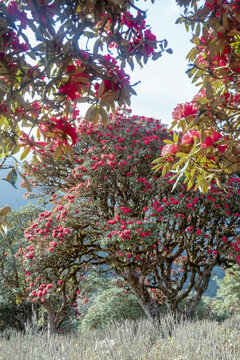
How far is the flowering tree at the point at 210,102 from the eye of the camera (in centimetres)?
108

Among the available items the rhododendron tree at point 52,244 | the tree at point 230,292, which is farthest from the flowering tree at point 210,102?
the tree at point 230,292

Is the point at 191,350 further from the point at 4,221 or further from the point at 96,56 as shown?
the point at 96,56

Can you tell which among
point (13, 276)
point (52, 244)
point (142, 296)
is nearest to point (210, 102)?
point (52, 244)

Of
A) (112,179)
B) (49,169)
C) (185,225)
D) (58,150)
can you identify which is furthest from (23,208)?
(58,150)

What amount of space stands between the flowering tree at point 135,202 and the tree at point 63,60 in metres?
3.26

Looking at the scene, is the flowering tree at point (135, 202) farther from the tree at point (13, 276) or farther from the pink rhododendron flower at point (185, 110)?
the tree at point (13, 276)

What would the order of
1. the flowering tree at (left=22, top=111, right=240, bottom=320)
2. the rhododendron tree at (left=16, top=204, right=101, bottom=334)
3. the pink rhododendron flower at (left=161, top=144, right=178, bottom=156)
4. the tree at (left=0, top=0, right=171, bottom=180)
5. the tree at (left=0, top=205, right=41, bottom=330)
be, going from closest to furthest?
the tree at (left=0, top=0, right=171, bottom=180) → the pink rhododendron flower at (left=161, top=144, right=178, bottom=156) → the rhododendron tree at (left=16, top=204, right=101, bottom=334) → the flowering tree at (left=22, top=111, right=240, bottom=320) → the tree at (left=0, top=205, right=41, bottom=330)

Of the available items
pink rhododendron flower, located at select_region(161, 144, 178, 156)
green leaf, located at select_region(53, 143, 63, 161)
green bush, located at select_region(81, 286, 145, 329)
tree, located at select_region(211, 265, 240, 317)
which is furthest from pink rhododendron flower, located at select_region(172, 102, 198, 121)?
tree, located at select_region(211, 265, 240, 317)

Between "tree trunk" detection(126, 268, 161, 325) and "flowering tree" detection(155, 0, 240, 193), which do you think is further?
"tree trunk" detection(126, 268, 161, 325)

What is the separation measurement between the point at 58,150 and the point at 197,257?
5.94m

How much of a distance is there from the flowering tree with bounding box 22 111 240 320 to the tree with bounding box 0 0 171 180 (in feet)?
10.7

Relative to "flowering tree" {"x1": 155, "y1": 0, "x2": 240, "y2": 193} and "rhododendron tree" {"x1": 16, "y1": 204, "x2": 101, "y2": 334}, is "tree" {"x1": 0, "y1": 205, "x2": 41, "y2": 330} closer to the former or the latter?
"rhododendron tree" {"x1": 16, "y1": 204, "x2": 101, "y2": 334}

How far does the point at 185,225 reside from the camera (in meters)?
5.91

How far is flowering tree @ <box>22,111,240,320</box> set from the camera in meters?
4.76
